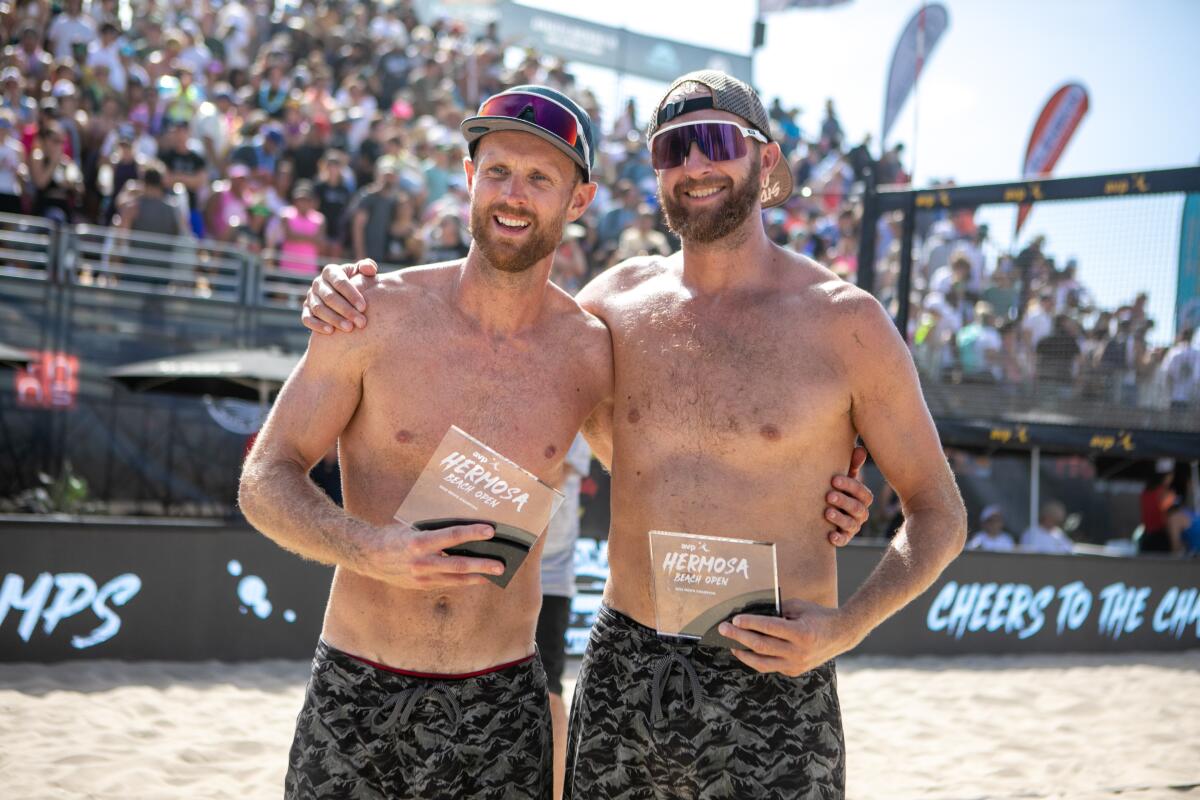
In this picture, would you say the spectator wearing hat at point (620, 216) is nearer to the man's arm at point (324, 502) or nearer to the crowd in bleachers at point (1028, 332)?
the crowd in bleachers at point (1028, 332)

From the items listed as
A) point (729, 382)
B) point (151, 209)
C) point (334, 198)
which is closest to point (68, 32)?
point (151, 209)

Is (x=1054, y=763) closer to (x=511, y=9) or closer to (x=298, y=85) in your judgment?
(x=298, y=85)

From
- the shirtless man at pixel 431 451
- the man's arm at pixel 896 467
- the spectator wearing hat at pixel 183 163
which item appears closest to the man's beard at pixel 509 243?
the shirtless man at pixel 431 451

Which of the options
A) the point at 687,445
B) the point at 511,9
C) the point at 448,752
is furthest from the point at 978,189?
the point at 511,9

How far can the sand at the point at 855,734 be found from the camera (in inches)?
190

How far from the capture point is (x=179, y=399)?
31.4 feet

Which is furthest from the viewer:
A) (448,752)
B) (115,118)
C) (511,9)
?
(511,9)

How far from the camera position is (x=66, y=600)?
20.4 feet

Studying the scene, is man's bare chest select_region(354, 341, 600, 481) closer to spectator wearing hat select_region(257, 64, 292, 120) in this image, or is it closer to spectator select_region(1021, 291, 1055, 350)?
spectator select_region(1021, 291, 1055, 350)

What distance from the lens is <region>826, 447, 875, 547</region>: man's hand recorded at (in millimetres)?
2492

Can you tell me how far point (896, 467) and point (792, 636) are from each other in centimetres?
57

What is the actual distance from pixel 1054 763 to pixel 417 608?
15.2 ft

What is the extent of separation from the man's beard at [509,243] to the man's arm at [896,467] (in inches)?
28.2

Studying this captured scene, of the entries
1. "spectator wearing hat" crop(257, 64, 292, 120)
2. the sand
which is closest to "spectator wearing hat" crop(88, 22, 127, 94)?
"spectator wearing hat" crop(257, 64, 292, 120)
